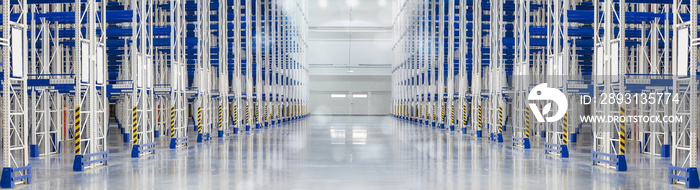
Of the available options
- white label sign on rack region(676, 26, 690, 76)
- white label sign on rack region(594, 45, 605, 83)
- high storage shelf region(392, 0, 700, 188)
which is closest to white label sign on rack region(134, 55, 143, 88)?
high storage shelf region(392, 0, 700, 188)

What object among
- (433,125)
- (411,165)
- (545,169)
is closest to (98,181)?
(411,165)

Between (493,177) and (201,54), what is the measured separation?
1564 cm

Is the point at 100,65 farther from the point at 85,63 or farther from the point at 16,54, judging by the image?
the point at 16,54

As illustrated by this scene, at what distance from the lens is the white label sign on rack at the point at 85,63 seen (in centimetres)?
1480

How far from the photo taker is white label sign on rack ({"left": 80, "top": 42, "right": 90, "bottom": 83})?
14.8 meters

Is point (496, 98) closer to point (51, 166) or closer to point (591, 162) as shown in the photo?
point (591, 162)

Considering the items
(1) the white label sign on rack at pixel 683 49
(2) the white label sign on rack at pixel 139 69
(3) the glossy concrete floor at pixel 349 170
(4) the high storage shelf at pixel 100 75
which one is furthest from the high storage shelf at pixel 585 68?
(2) the white label sign on rack at pixel 139 69

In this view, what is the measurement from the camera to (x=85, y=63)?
14.9 metres

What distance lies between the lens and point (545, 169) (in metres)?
15.1

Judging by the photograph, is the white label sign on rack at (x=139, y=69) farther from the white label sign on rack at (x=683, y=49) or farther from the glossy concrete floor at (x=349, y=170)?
the white label sign on rack at (x=683, y=49)

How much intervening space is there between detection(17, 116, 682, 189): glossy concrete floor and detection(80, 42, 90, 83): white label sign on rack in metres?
2.19

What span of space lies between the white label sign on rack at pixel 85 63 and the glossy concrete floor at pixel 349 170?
219cm

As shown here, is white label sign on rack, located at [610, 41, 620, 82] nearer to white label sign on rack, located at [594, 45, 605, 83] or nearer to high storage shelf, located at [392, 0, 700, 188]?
high storage shelf, located at [392, 0, 700, 188]

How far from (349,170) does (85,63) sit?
22.1ft
